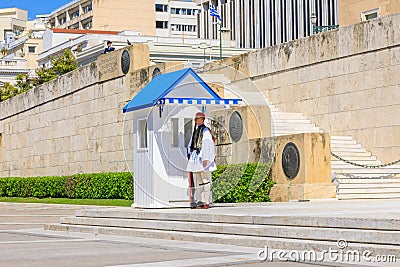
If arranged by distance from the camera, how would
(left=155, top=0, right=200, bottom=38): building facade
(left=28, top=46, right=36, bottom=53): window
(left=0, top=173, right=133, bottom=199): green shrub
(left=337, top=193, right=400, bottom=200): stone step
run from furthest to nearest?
1. (left=155, top=0, right=200, bottom=38): building facade
2. (left=28, top=46, right=36, bottom=53): window
3. (left=0, top=173, right=133, bottom=199): green shrub
4. (left=337, top=193, right=400, bottom=200): stone step

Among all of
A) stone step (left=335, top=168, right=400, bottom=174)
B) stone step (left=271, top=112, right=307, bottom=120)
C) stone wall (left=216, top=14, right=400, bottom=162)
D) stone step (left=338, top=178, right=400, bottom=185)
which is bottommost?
stone step (left=338, top=178, right=400, bottom=185)

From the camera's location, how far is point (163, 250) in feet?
33.7

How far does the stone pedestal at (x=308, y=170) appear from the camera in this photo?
17.5 meters

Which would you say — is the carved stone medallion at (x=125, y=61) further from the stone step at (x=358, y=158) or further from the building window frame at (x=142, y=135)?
the building window frame at (x=142, y=135)

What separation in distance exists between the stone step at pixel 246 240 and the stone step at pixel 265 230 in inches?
4.0

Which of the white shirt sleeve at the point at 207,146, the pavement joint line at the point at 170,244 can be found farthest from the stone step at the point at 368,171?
the pavement joint line at the point at 170,244

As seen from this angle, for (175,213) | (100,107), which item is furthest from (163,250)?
(100,107)

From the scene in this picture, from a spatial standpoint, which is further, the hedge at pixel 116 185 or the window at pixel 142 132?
the hedge at pixel 116 185

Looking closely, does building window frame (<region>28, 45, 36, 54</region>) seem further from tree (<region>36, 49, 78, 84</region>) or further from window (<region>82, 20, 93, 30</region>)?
tree (<region>36, 49, 78, 84</region>)

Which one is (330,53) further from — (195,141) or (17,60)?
(17,60)

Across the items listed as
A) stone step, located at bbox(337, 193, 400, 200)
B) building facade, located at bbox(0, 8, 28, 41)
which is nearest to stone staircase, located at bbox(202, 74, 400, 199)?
stone step, located at bbox(337, 193, 400, 200)

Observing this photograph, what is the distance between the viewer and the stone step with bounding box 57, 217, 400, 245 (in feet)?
30.1

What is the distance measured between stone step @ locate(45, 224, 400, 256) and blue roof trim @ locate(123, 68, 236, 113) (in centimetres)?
244

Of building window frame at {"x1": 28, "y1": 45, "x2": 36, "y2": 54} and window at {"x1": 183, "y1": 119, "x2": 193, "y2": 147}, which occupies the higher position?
building window frame at {"x1": 28, "y1": 45, "x2": 36, "y2": 54}
